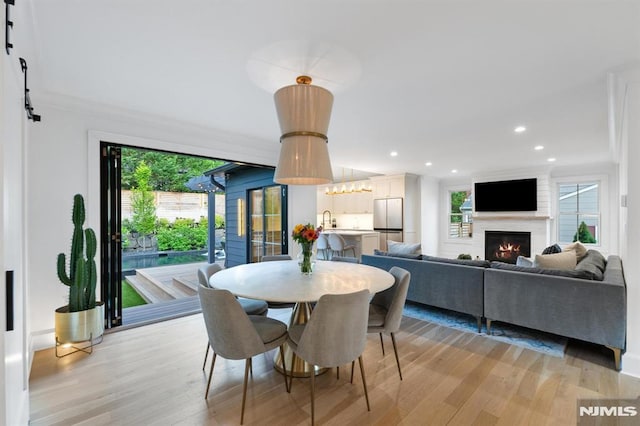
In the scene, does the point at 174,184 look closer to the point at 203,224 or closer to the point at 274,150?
the point at 203,224

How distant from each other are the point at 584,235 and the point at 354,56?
694 cm

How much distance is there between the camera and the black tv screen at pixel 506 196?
257 inches

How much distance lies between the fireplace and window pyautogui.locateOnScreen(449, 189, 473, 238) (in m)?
0.77

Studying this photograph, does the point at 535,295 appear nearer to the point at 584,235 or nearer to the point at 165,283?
the point at 584,235

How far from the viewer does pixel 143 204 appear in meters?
8.52

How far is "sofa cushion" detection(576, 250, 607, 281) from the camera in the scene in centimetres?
269

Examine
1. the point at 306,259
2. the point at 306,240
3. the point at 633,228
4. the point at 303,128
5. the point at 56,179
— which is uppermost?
the point at 303,128

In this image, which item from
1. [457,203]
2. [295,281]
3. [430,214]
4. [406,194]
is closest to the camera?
[295,281]

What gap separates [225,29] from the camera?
1.81 m

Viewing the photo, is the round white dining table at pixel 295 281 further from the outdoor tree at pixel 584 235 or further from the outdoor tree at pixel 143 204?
the outdoor tree at pixel 143 204

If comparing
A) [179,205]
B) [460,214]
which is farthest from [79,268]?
[460,214]

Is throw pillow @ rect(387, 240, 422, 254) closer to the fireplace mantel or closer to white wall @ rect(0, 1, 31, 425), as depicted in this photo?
white wall @ rect(0, 1, 31, 425)

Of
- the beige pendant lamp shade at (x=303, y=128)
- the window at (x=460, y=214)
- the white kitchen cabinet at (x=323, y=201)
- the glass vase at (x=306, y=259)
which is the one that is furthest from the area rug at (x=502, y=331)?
the white kitchen cabinet at (x=323, y=201)

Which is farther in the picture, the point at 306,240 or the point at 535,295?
the point at 535,295
